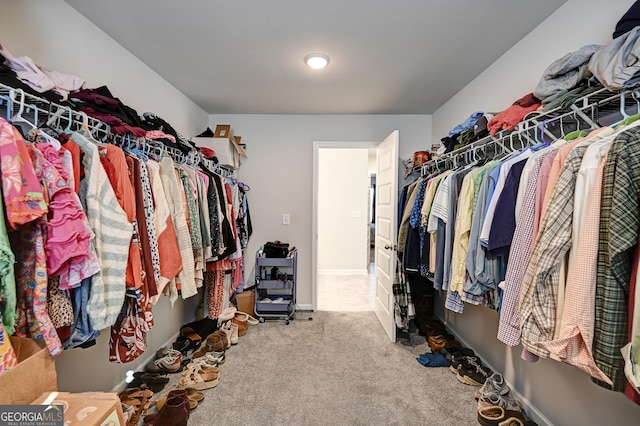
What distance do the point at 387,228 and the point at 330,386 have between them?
1473mm

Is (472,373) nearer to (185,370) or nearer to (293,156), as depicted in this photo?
(185,370)

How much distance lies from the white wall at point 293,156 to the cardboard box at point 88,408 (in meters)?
2.57

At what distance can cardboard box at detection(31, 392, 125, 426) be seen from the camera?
763 mm

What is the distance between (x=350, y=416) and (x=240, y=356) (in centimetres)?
108

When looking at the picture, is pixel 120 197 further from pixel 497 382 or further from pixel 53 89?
pixel 497 382

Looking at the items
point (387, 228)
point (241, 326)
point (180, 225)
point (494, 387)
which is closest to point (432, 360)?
point (494, 387)

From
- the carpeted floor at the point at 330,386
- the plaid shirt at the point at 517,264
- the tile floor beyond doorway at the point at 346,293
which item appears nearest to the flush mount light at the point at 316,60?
the plaid shirt at the point at 517,264

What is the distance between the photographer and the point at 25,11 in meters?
1.33

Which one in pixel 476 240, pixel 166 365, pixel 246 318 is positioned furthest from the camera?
pixel 246 318

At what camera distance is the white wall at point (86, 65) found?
52.1 inches

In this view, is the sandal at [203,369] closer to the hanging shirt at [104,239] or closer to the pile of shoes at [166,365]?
the pile of shoes at [166,365]

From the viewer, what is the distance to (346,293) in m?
4.13

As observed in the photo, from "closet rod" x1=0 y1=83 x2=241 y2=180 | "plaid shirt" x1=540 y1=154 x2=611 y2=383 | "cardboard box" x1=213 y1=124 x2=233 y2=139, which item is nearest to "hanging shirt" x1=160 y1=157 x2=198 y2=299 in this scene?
"closet rod" x1=0 y1=83 x2=241 y2=180

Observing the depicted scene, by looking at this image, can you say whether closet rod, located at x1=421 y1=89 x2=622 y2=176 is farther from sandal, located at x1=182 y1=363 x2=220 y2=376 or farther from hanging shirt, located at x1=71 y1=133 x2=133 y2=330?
sandal, located at x1=182 y1=363 x2=220 y2=376
